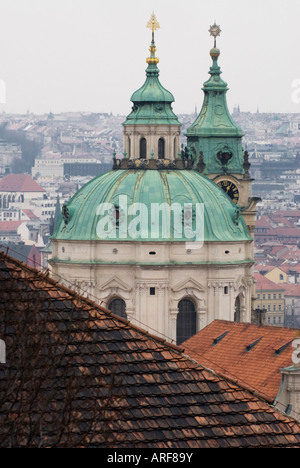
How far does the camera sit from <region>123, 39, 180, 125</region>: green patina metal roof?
79.0 metres

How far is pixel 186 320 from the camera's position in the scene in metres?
74.5

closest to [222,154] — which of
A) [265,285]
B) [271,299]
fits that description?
[271,299]

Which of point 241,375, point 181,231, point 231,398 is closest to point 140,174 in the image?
point 181,231

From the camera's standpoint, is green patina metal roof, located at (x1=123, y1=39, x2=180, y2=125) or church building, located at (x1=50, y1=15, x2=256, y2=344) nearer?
church building, located at (x1=50, y1=15, x2=256, y2=344)

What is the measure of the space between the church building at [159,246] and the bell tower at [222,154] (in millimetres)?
3251

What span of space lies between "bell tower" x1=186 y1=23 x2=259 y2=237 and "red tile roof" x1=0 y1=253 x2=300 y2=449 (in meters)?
53.1

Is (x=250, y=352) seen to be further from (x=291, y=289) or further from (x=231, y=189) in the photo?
(x=291, y=289)

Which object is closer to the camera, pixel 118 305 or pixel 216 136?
pixel 118 305

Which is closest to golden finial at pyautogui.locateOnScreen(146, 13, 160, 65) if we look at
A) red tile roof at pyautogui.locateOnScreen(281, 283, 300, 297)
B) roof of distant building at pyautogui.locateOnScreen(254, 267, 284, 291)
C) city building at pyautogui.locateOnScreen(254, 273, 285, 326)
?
city building at pyautogui.locateOnScreen(254, 273, 285, 326)

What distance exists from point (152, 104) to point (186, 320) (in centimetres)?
877

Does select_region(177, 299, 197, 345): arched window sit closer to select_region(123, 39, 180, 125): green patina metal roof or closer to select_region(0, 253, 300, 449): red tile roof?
select_region(123, 39, 180, 125): green patina metal roof

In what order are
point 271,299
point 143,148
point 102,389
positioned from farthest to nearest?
point 271,299, point 143,148, point 102,389

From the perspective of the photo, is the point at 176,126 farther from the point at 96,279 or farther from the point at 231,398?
the point at 231,398
